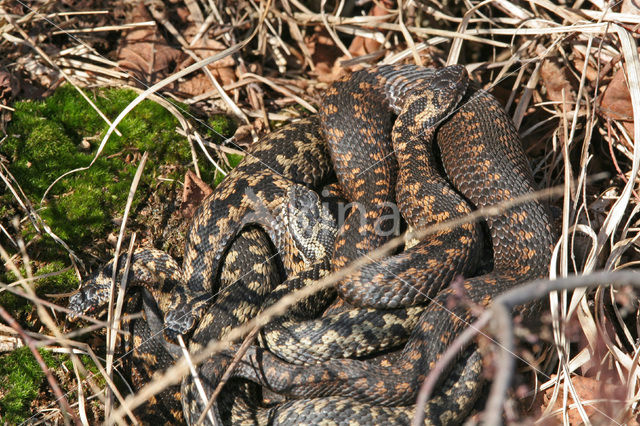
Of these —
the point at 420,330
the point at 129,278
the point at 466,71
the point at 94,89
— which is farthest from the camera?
the point at 94,89

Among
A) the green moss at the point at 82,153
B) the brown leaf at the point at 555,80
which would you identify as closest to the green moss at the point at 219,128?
the green moss at the point at 82,153

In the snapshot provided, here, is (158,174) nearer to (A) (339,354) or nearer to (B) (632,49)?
(A) (339,354)

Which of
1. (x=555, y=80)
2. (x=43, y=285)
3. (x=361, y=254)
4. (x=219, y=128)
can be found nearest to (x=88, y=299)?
(x=43, y=285)

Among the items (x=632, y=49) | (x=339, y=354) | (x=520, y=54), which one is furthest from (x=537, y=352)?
(x=520, y=54)

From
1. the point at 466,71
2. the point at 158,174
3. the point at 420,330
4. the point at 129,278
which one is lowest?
the point at 420,330

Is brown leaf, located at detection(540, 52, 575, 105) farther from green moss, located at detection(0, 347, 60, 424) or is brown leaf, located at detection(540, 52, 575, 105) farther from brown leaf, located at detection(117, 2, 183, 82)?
green moss, located at detection(0, 347, 60, 424)

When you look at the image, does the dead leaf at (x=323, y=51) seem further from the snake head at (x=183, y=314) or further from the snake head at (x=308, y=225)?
the snake head at (x=183, y=314)
